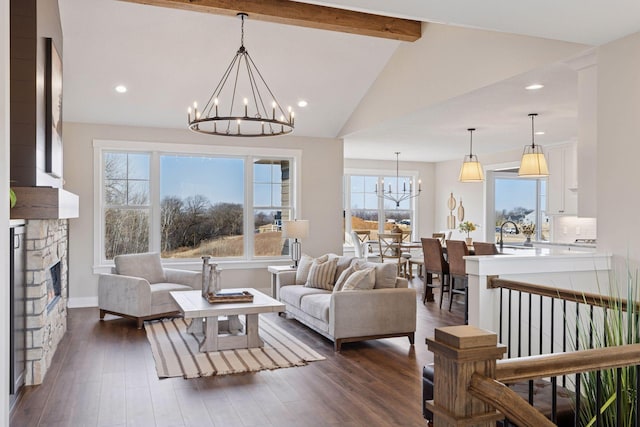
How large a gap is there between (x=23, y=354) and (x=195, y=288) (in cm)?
280

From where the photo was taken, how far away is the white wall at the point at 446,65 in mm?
4492

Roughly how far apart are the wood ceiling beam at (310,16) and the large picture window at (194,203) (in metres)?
2.81

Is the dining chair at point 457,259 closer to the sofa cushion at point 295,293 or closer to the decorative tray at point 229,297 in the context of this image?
the sofa cushion at point 295,293

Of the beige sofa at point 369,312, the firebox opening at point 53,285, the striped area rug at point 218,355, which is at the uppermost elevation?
the firebox opening at point 53,285

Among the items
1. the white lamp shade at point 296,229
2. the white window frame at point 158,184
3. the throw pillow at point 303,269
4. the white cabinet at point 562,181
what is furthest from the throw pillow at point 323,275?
the white cabinet at point 562,181

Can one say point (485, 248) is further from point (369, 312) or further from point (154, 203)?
point (154, 203)

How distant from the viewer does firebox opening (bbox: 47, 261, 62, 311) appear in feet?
15.7

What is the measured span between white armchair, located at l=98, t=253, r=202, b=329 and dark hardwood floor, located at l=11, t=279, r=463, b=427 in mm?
870

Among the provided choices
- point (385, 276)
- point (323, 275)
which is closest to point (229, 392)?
point (385, 276)

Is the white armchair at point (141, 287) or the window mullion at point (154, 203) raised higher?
the window mullion at point (154, 203)

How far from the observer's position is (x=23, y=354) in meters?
4.09

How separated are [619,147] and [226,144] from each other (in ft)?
18.2

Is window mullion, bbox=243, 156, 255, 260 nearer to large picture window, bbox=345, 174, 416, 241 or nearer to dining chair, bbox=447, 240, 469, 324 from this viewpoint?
dining chair, bbox=447, 240, 469, 324

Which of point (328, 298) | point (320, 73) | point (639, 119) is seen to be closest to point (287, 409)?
point (328, 298)
